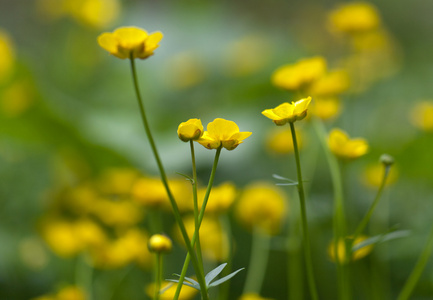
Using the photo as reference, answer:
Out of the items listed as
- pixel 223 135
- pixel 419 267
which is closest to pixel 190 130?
pixel 223 135

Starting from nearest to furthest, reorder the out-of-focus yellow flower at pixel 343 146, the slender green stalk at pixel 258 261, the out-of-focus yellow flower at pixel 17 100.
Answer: the out-of-focus yellow flower at pixel 343 146 < the slender green stalk at pixel 258 261 < the out-of-focus yellow flower at pixel 17 100

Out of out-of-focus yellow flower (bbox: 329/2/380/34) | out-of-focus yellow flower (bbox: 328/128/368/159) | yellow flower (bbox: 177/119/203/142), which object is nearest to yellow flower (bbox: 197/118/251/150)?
yellow flower (bbox: 177/119/203/142)

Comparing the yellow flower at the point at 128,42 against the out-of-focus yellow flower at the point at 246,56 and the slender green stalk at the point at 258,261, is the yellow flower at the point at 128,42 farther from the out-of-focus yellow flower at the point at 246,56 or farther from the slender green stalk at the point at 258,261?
the out-of-focus yellow flower at the point at 246,56

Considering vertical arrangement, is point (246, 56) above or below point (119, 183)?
above

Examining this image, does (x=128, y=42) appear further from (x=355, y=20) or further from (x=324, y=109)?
(x=355, y=20)

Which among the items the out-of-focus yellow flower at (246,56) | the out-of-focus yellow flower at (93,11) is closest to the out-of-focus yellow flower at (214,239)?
the out-of-focus yellow flower at (246,56)

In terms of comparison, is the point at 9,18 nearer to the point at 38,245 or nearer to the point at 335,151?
the point at 38,245
